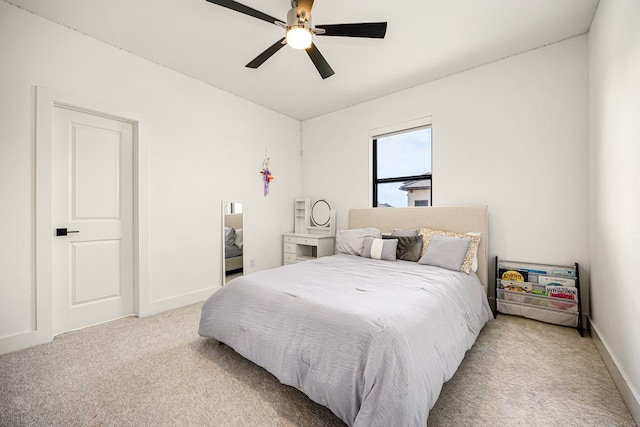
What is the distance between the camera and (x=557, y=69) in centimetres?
253

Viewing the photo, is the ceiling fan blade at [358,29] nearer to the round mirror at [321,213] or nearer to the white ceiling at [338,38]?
the white ceiling at [338,38]

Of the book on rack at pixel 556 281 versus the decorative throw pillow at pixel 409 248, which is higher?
the decorative throw pillow at pixel 409 248

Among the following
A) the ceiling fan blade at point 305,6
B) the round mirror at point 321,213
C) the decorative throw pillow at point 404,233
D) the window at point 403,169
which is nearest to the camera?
the ceiling fan blade at point 305,6

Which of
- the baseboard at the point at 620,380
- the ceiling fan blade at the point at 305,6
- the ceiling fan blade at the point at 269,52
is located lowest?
the baseboard at the point at 620,380

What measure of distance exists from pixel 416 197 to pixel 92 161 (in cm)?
364

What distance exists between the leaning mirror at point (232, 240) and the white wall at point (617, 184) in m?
3.63

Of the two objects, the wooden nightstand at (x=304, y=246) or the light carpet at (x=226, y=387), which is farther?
the wooden nightstand at (x=304, y=246)

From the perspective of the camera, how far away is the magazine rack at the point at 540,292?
2.36 metres

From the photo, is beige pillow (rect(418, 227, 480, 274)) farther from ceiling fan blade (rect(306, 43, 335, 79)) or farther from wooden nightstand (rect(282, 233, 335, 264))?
ceiling fan blade (rect(306, 43, 335, 79))

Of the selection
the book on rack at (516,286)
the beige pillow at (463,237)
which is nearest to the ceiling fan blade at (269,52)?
the beige pillow at (463,237)

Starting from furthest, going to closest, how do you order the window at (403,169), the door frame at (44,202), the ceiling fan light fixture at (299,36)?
the window at (403,169), the door frame at (44,202), the ceiling fan light fixture at (299,36)

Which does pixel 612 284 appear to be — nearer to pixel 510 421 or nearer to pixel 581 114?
pixel 510 421

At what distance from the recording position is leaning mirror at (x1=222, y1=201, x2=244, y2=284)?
3.51 meters

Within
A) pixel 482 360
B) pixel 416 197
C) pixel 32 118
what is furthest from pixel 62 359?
pixel 416 197
